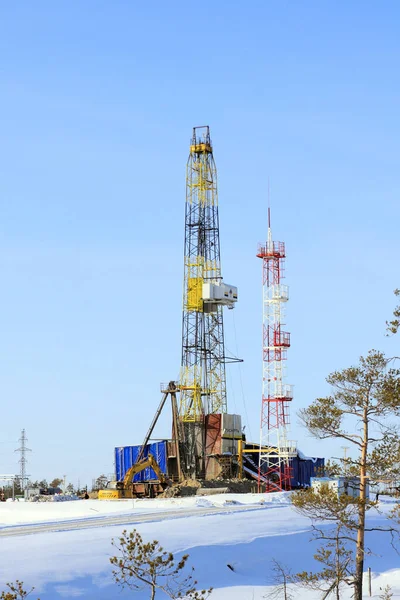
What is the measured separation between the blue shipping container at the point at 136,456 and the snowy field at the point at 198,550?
78.7ft

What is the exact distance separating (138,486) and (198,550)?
133 ft

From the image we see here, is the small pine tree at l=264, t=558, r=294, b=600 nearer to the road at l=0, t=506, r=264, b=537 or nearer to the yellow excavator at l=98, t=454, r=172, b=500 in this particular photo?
the road at l=0, t=506, r=264, b=537

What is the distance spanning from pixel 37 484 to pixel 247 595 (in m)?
114

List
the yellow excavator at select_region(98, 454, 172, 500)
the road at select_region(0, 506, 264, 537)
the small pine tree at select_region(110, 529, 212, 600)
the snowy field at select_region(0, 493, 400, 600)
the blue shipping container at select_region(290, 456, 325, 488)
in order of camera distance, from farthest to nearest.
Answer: the blue shipping container at select_region(290, 456, 325, 488)
the yellow excavator at select_region(98, 454, 172, 500)
the road at select_region(0, 506, 264, 537)
the snowy field at select_region(0, 493, 400, 600)
the small pine tree at select_region(110, 529, 212, 600)

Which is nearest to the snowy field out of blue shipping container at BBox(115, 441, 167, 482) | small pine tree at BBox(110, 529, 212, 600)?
small pine tree at BBox(110, 529, 212, 600)

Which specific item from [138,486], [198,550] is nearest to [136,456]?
[138,486]

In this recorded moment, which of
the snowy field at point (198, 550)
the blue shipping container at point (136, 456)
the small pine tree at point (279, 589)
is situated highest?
the blue shipping container at point (136, 456)

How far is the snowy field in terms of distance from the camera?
38438 millimetres

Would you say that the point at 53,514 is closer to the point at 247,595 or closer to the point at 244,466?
the point at 244,466

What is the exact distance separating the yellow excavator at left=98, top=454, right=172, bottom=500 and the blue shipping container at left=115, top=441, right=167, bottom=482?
10.8 feet

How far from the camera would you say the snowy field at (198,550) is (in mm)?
38438

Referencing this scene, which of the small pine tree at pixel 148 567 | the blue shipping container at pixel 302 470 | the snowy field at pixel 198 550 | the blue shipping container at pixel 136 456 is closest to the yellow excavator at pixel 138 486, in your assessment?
the blue shipping container at pixel 136 456

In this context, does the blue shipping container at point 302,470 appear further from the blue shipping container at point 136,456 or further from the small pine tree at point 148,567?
the small pine tree at point 148,567

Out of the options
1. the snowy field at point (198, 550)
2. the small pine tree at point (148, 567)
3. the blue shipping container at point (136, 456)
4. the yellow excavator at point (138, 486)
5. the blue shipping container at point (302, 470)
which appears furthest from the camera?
the blue shipping container at point (302, 470)
